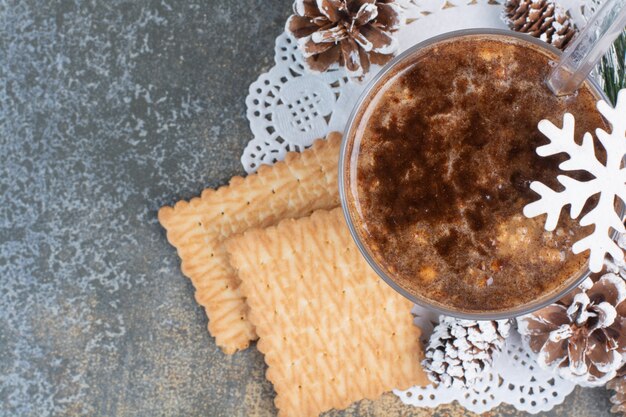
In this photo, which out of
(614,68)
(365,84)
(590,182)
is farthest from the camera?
(365,84)

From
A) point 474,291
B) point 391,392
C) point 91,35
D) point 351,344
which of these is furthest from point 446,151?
point 91,35

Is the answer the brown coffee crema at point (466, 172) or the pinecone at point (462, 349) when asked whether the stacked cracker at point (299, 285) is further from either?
the brown coffee crema at point (466, 172)

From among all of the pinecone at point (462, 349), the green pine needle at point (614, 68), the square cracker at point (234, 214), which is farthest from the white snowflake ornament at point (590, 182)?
the square cracker at point (234, 214)

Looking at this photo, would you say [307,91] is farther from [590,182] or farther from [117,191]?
[590,182]

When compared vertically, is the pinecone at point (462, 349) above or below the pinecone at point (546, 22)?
below

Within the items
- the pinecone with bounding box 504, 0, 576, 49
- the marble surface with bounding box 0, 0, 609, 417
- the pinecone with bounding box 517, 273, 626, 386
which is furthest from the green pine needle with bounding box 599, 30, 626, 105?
the marble surface with bounding box 0, 0, 609, 417

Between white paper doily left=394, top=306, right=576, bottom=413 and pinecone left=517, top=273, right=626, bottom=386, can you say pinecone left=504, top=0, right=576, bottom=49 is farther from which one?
white paper doily left=394, top=306, right=576, bottom=413

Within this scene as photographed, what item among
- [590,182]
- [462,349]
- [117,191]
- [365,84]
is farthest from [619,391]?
[117,191]
